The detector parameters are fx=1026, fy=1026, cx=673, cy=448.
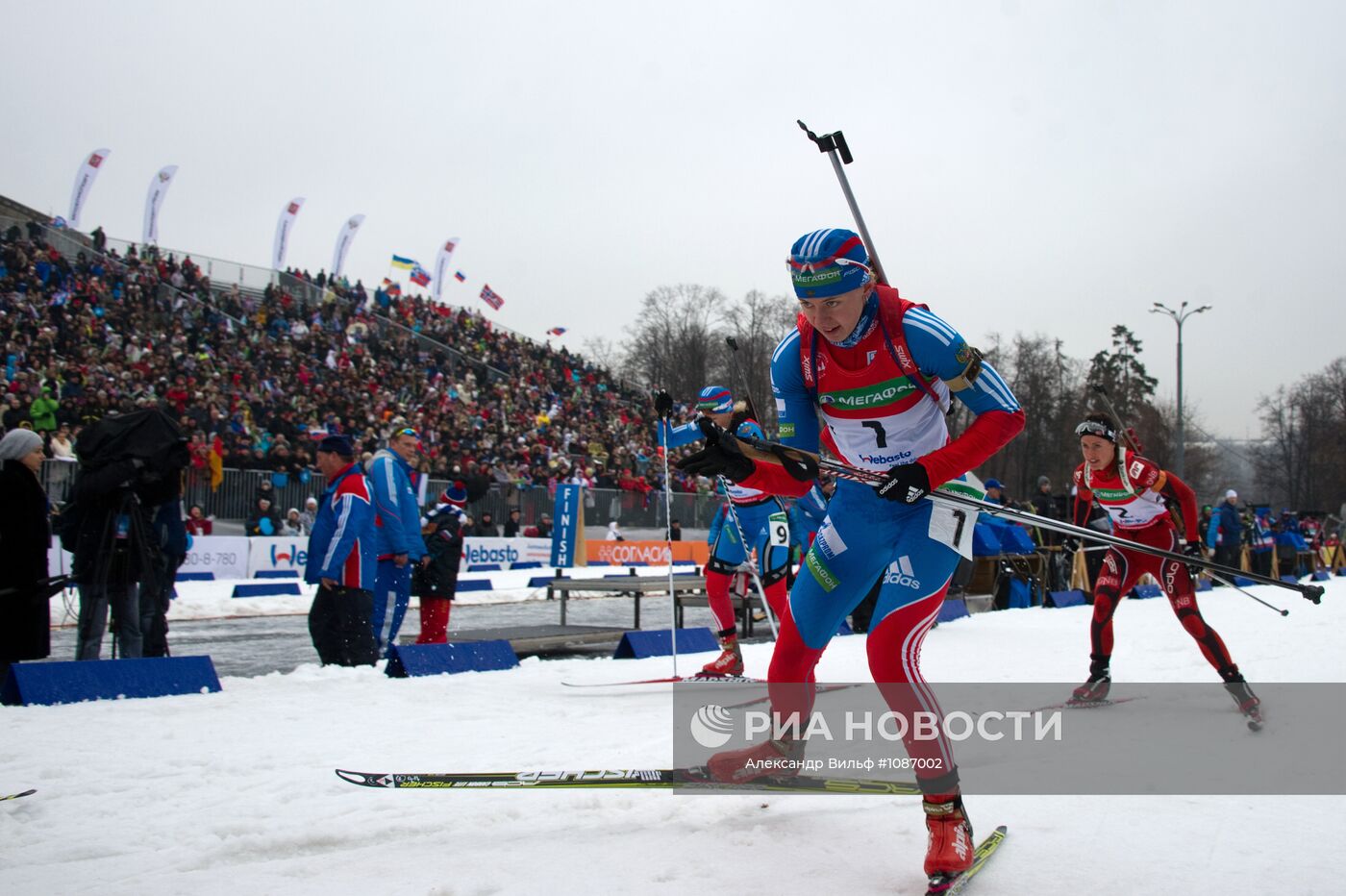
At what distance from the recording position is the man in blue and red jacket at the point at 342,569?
8109mm

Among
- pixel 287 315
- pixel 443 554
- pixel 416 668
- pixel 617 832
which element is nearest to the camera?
pixel 617 832

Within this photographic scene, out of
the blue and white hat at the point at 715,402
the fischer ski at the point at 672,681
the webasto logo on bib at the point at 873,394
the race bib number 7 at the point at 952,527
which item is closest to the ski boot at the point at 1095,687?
the fischer ski at the point at 672,681

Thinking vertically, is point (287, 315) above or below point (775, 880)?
above

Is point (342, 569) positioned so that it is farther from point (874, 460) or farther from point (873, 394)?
point (873, 394)

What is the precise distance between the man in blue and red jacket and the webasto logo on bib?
5.32 metres

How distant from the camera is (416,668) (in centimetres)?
791

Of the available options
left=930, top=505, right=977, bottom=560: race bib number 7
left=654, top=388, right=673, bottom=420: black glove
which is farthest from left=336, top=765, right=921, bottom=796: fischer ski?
left=654, top=388, right=673, bottom=420: black glove

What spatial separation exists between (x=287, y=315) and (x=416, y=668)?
79.0 ft

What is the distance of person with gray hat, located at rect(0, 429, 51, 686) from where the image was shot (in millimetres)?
6922

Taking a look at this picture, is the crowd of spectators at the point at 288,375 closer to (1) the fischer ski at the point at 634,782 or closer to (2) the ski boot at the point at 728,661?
(2) the ski boot at the point at 728,661

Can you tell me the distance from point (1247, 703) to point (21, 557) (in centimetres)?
792

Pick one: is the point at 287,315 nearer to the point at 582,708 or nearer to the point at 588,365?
the point at 588,365

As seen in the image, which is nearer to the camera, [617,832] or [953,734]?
[617,832]

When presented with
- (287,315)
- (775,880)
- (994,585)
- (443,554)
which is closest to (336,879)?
(775,880)
